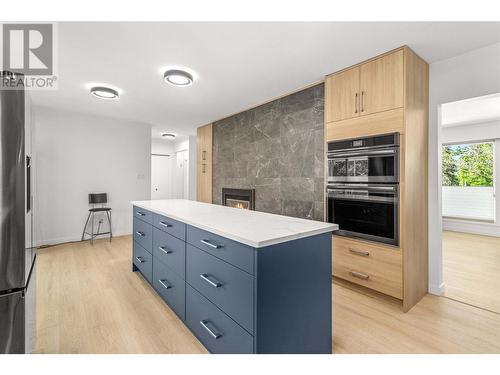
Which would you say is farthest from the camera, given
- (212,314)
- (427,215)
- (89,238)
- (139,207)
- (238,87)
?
(89,238)

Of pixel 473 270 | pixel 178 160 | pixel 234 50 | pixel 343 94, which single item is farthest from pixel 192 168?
pixel 473 270

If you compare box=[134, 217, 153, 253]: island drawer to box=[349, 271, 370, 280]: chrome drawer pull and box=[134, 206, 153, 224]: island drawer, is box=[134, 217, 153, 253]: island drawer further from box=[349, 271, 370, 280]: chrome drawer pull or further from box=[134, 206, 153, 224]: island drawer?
box=[349, 271, 370, 280]: chrome drawer pull

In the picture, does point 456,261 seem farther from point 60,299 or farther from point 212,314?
point 60,299

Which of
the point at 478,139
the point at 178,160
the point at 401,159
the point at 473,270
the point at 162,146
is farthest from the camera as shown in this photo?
the point at 178,160

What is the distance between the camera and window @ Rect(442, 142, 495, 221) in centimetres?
521

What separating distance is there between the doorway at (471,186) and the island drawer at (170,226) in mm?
3361

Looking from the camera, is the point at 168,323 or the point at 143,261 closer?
the point at 168,323

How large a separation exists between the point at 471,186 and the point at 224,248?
21.6ft

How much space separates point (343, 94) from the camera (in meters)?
2.67

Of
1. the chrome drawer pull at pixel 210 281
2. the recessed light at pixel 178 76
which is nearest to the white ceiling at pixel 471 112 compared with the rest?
the recessed light at pixel 178 76

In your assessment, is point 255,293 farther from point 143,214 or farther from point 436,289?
point 436,289
